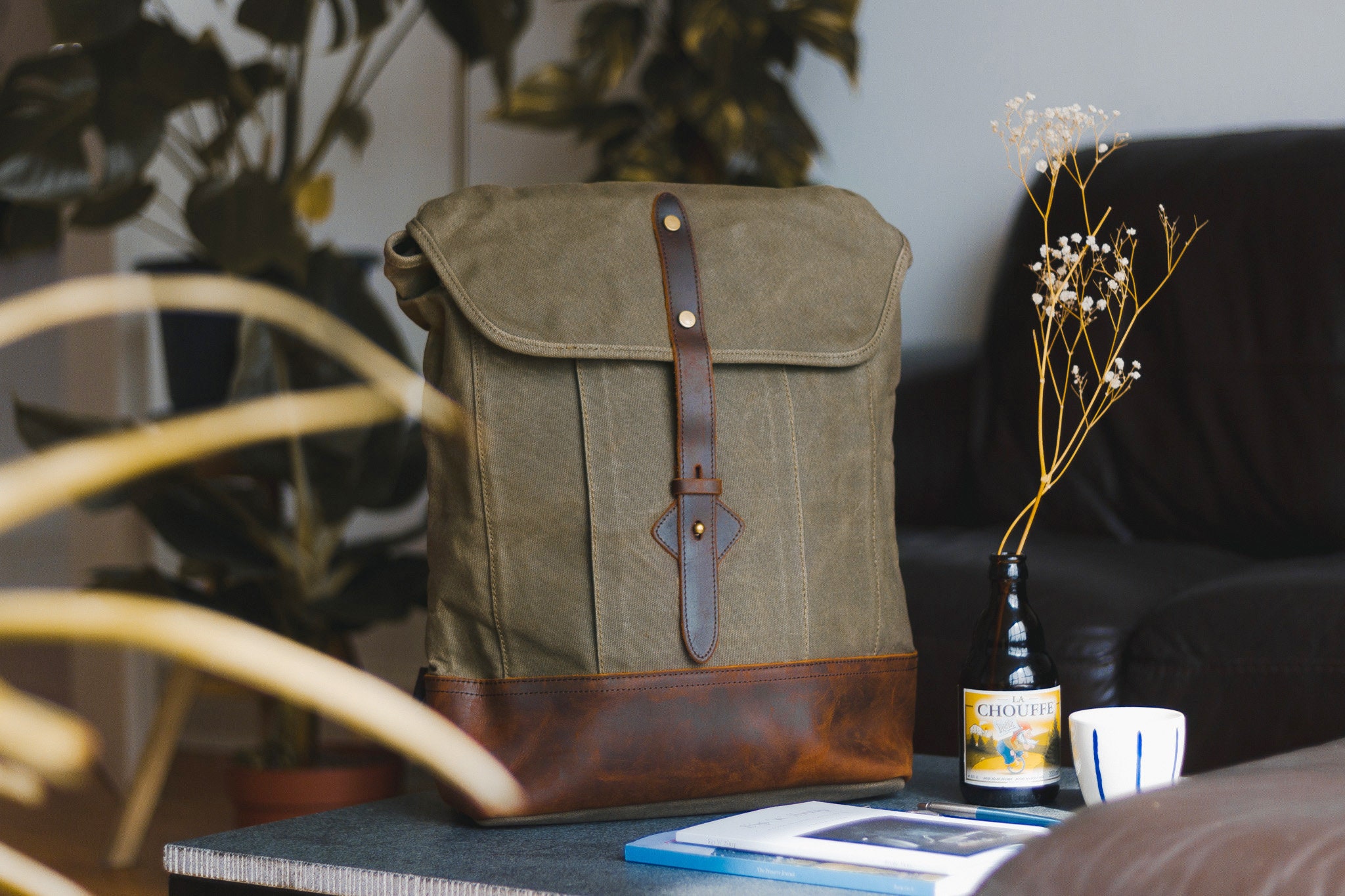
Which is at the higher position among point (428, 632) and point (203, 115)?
point (203, 115)

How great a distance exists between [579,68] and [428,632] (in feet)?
4.96

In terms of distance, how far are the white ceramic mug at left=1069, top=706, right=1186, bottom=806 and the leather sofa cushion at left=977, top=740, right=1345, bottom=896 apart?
354 mm

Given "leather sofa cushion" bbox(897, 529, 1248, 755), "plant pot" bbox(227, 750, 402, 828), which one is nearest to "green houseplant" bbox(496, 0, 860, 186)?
"leather sofa cushion" bbox(897, 529, 1248, 755)

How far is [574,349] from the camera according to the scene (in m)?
0.86

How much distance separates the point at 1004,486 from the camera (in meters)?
1.74

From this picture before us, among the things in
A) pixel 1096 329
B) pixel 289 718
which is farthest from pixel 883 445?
pixel 289 718

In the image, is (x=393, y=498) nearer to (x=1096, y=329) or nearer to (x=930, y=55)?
(x=1096, y=329)

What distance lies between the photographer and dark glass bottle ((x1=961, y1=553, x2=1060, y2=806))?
2.73 feet

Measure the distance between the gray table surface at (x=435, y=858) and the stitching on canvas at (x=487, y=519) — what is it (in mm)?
115

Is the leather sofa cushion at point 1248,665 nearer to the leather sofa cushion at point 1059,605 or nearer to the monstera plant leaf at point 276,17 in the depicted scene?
the leather sofa cushion at point 1059,605

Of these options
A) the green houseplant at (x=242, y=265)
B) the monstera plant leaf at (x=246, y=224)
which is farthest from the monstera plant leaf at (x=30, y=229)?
the monstera plant leaf at (x=246, y=224)

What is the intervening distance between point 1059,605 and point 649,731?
58 cm

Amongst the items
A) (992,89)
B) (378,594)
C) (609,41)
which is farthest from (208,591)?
(992,89)

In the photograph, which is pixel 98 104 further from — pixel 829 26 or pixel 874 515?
pixel 874 515
